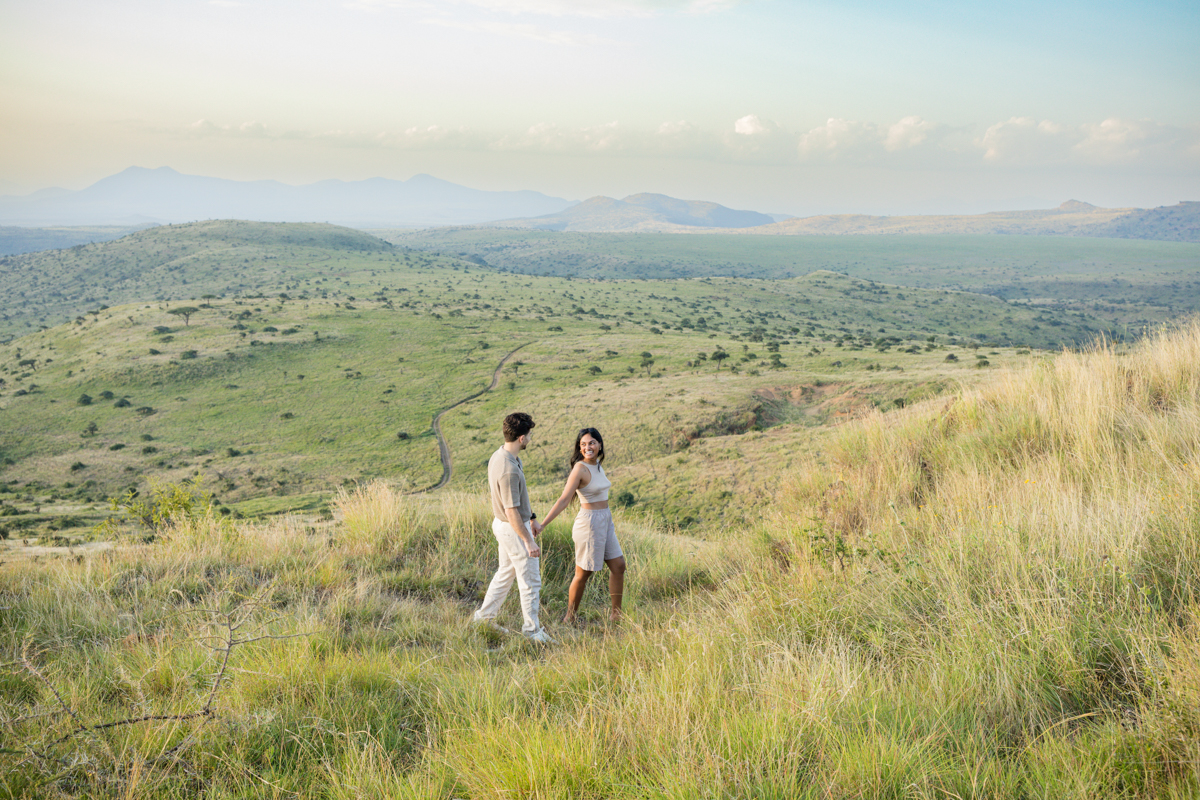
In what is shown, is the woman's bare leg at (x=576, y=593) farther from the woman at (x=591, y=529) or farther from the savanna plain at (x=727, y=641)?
the savanna plain at (x=727, y=641)

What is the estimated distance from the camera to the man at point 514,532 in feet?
20.1

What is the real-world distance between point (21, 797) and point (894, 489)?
778 cm

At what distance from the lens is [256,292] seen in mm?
138000

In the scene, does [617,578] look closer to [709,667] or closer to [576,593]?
[576,593]

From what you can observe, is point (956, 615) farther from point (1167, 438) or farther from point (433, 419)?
point (433, 419)

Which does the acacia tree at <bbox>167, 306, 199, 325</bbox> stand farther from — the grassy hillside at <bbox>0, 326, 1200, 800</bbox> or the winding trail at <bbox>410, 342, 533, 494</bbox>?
the grassy hillside at <bbox>0, 326, 1200, 800</bbox>

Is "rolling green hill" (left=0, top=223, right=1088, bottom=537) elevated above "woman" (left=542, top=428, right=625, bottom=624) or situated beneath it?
situated beneath

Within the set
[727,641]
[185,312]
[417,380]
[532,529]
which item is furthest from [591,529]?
[185,312]

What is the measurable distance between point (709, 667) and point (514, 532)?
2.97 metres

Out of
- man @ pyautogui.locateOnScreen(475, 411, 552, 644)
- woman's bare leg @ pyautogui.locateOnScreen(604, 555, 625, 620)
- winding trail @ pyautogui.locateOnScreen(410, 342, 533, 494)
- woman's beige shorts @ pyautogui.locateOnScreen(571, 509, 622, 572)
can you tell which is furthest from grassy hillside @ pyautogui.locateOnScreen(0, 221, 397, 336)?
woman's bare leg @ pyautogui.locateOnScreen(604, 555, 625, 620)

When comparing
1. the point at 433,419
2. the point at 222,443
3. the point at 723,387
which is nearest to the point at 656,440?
the point at 723,387

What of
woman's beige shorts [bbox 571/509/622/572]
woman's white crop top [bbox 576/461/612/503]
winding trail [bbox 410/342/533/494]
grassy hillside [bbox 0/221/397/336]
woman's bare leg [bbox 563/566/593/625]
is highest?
grassy hillside [bbox 0/221/397/336]

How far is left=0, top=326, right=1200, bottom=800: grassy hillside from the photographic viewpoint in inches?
111

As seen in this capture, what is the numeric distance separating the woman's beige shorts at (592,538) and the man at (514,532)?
44cm
